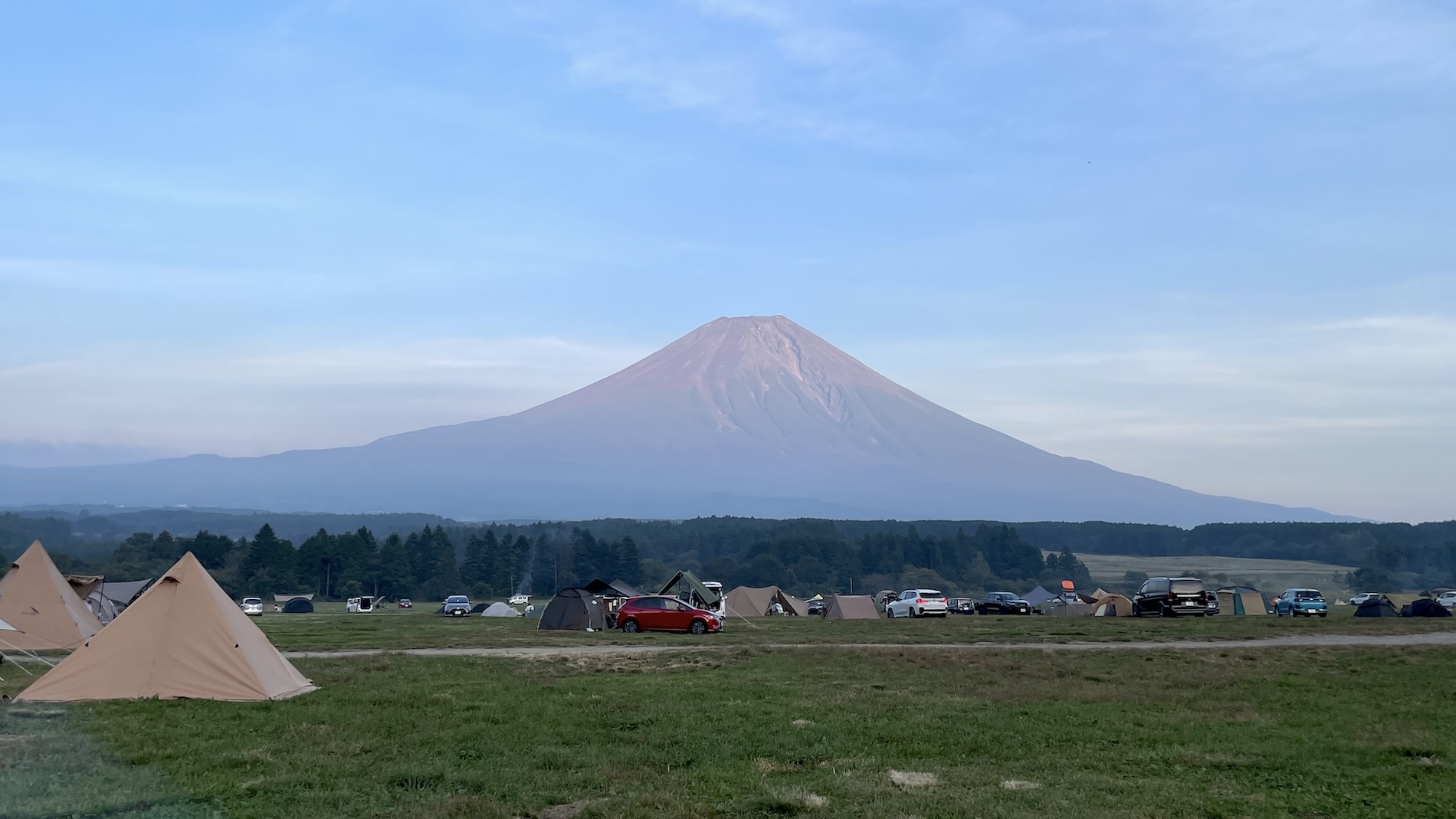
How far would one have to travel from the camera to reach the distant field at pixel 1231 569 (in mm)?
131125

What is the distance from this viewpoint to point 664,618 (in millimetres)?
34125

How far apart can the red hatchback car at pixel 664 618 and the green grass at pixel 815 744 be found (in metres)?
15.2

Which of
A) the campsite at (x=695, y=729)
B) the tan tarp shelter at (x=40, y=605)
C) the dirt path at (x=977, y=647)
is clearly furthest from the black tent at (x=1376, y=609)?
the tan tarp shelter at (x=40, y=605)

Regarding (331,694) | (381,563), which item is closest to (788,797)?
(331,694)

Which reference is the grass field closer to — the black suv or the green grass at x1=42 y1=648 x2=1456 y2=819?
the black suv

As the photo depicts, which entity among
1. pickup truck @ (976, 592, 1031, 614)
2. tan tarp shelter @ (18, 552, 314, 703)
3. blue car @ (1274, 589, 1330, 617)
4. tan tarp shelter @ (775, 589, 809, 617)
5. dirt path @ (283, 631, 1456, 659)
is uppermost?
tan tarp shelter @ (18, 552, 314, 703)

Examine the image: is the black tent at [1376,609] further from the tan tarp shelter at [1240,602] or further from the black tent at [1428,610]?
the tan tarp shelter at [1240,602]

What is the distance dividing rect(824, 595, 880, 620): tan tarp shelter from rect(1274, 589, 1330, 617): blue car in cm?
1747

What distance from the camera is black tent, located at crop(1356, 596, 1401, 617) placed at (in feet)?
140

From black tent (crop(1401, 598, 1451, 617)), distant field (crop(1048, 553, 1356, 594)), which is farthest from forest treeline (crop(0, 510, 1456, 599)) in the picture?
black tent (crop(1401, 598, 1451, 617))

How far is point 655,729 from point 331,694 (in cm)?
542

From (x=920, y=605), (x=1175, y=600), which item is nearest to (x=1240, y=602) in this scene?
(x=1175, y=600)

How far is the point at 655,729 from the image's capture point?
12250 mm

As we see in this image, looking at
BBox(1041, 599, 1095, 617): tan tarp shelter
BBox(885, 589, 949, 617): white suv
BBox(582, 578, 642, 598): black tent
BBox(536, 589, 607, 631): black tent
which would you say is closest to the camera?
BBox(536, 589, 607, 631): black tent
